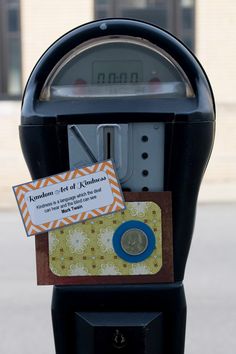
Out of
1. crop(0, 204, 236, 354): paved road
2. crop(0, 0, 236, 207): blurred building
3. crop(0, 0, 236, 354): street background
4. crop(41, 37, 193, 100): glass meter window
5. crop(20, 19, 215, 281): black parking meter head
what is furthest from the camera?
crop(0, 0, 236, 207): blurred building

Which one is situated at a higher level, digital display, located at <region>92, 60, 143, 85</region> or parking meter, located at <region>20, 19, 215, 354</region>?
digital display, located at <region>92, 60, 143, 85</region>

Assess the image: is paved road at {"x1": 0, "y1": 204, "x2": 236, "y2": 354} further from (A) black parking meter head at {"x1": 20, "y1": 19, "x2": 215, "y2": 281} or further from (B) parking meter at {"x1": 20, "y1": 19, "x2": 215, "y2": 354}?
(A) black parking meter head at {"x1": 20, "y1": 19, "x2": 215, "y2": 281}

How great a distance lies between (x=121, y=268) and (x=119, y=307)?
0.13m

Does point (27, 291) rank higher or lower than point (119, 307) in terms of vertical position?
lower

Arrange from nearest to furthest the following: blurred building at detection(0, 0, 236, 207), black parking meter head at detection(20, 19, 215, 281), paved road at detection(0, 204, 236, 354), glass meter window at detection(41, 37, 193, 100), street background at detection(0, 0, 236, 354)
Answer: black parking meter head at detection(20, 19, 215, 281) → glass meter window at detection(41, 37, 193, 100) → paved road at detection(0, 204, 236, 354) → street background at detection(0, 0, 236, 354) → blurred building at detection(0, 0, 236, 207)

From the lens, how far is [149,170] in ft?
6.34

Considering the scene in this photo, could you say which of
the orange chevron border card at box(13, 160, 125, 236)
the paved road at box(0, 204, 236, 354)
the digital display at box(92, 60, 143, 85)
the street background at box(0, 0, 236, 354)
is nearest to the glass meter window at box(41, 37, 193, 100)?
the digital display at box(92, 60, 143, 85)

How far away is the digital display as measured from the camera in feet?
6.73

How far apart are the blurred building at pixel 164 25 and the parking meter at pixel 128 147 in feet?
19.1

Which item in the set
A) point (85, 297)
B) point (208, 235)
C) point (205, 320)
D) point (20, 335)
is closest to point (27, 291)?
point (20, 335)

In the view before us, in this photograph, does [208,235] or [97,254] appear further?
[208,235]

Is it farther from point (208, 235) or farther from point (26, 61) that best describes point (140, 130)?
point (26, 61)

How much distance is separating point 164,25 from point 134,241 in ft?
22.5

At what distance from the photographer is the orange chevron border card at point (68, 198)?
1.94 meters
